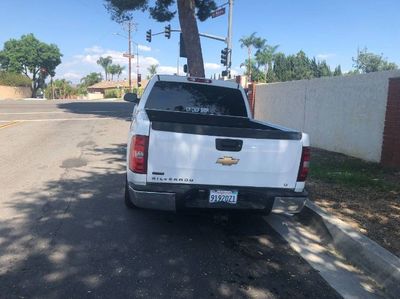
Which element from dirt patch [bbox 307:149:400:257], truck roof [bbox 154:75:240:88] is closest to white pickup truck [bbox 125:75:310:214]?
dirt patch [bbox 307:149:400:257]

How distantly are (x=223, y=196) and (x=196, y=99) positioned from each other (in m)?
2.88

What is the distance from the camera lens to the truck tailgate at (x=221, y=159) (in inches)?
191

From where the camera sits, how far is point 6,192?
7430mm

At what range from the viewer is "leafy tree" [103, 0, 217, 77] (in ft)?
65.0

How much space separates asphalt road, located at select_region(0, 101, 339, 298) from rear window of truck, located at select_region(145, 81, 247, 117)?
1.69 metres

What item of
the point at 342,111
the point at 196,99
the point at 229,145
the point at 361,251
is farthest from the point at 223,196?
the point at 342,111

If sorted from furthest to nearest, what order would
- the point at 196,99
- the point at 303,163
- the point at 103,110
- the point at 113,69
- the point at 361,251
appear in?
the point at 113,69, the point at 103,110, the point at 196,99, the point at 303,163, the point at 361,251

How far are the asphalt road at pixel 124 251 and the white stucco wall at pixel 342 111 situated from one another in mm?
5214

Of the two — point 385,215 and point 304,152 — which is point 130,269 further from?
point 385,215

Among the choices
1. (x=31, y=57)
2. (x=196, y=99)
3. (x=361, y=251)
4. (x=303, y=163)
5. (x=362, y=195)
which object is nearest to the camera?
(x=361, y=251)

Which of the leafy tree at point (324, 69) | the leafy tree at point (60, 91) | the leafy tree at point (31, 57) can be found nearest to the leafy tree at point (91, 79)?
the leafy tree at point (60, 91)

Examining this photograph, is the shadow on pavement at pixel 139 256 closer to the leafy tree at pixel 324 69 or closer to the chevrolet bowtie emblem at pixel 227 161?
the chevrolet bowtie emblem at pixel 227 161

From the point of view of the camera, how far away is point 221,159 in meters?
4.96

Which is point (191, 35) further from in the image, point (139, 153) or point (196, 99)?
point (139, 153)
